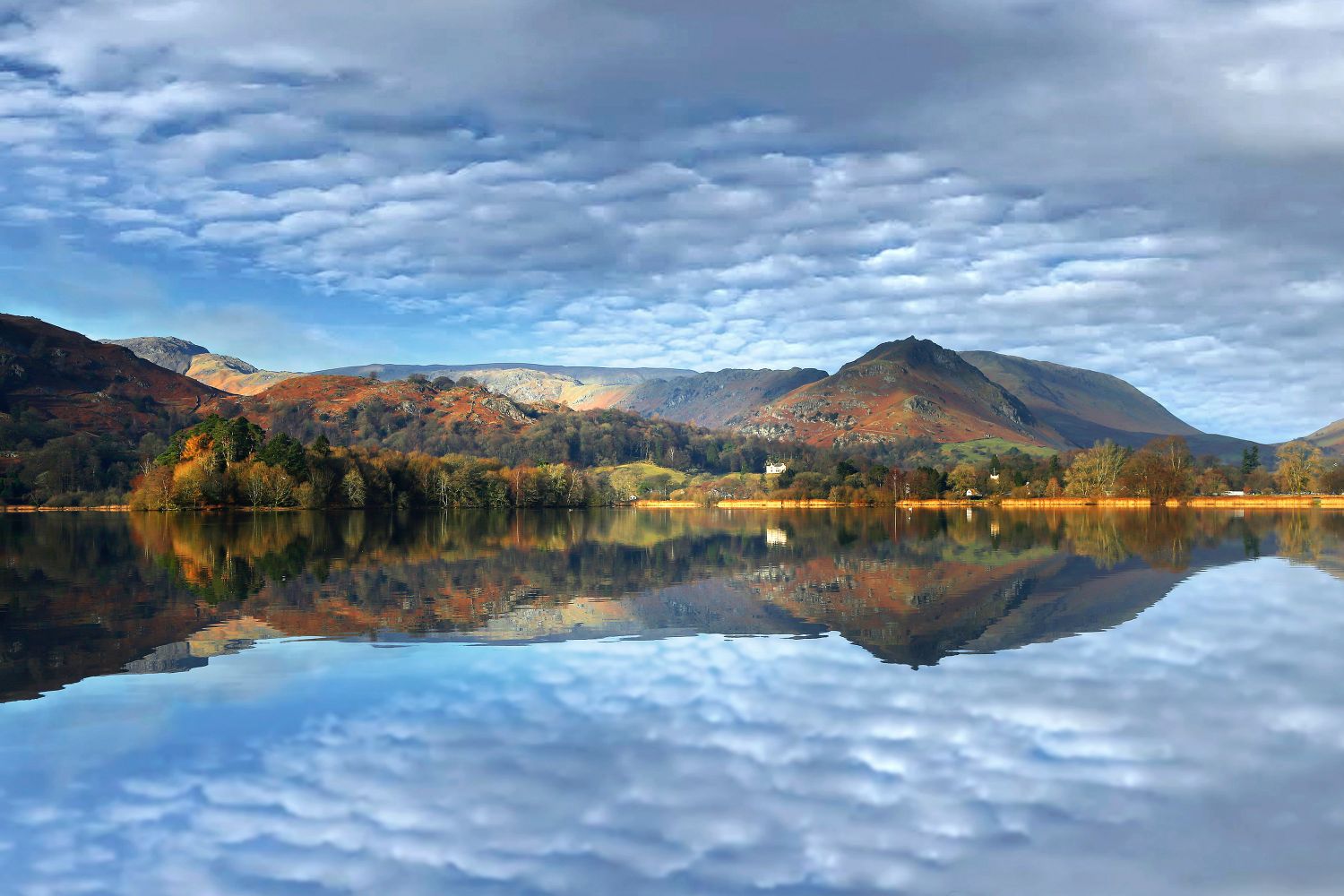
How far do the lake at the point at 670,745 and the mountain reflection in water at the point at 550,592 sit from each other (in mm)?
262

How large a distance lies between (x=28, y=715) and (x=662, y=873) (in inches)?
476

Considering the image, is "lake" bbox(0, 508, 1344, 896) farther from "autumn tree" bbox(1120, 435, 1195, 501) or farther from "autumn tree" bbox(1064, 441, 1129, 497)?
"autumn tree" bbox(1064, 441, 1129, 497)

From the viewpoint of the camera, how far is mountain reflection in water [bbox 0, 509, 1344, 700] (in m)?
23.0

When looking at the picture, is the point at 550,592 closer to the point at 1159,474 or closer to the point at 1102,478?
the point at 1159,474

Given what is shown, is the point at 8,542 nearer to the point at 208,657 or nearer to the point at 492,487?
the point at 208,657

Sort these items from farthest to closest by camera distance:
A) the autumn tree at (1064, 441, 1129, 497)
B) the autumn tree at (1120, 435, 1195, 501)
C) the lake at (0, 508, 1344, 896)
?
the autumn tree at (1064, 441, 1129, 497)
the autumn tree at (1120, 435, 1195, 501)
the lake at (0, 508, 1344, 896)

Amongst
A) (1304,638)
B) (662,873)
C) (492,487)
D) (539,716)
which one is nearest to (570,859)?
(662,873)

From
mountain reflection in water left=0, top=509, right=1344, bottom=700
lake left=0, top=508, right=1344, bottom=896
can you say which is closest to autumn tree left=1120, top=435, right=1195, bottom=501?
mountain reflection in water left=0, top=509, right=1344, bottom=700

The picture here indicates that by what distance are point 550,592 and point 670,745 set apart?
20076 millimetres

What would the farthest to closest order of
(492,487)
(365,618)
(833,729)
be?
(492,487) < (365,618) < (833,729)

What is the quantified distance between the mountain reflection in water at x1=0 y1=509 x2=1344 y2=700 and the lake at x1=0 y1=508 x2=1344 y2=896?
0.86 ft

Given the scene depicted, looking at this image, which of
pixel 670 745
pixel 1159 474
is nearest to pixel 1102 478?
pixel 1159 474

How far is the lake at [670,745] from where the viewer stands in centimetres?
998

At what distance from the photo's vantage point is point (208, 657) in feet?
66.7
